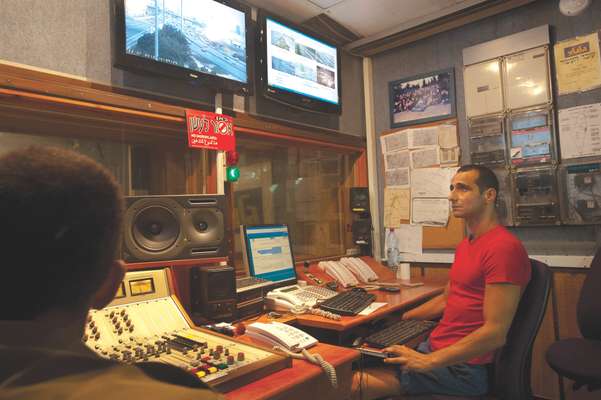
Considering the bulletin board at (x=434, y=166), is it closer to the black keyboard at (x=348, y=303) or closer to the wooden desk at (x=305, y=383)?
the black keyboard at (x=348, y=303)

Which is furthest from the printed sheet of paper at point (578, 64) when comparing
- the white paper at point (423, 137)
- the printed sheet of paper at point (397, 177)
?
the printed sheet of paper at point (397, 177)

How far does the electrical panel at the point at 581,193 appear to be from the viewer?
7.88ft

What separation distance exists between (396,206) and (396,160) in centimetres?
36

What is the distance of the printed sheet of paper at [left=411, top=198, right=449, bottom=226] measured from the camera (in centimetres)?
297

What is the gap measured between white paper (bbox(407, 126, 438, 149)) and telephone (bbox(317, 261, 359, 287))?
3.60ft

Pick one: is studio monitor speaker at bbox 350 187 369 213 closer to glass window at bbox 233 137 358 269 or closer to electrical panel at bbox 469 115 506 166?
glass window at bbox 233 137 358 269

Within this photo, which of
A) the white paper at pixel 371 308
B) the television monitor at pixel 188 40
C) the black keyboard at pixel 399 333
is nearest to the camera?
the black keyboard at pixel 399 333

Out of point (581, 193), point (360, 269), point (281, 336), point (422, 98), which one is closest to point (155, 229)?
point (281, 336)

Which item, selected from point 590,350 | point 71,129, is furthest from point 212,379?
point 590,350

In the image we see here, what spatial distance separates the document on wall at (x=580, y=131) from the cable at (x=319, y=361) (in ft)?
6.92

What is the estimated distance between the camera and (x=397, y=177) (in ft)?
10.6

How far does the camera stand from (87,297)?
0.56 metres

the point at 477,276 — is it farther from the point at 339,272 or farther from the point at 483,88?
the point at 483,88

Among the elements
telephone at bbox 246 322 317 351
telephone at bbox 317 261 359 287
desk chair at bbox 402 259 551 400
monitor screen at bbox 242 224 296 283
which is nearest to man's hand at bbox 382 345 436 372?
desk chair at bbox 402 259 551 400
